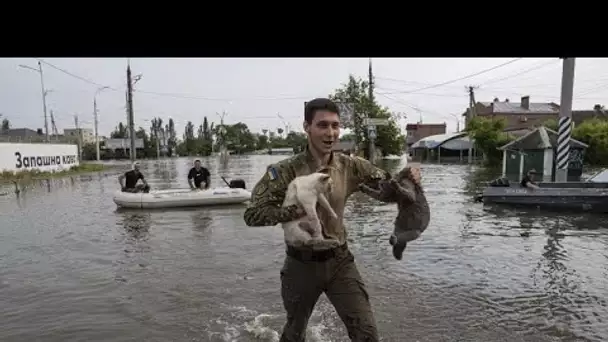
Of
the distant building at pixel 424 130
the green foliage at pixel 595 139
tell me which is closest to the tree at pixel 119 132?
the distant building at pixel 424 130

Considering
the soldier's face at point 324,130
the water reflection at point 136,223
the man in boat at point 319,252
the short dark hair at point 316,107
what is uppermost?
the short dark hair at point 316,107

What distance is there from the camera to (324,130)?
10.3 ft

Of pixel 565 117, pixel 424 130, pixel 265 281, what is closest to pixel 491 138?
pixel 565 117

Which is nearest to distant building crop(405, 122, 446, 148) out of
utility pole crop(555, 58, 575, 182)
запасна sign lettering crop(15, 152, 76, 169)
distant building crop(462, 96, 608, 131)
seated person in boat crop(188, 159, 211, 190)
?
distant building crop(462, 96, 608, 131)

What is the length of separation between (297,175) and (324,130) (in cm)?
38

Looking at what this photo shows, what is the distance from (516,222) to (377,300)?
7953 mm

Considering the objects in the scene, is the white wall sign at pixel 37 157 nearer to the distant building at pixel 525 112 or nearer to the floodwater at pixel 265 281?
the floodwater at pixel 265 281

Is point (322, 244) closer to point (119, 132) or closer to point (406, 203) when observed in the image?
point (406, 203)

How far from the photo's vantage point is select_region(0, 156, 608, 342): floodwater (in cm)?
543

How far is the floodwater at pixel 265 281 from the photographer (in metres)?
5.43

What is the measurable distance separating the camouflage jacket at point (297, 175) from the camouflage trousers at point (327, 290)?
21 centimetres
